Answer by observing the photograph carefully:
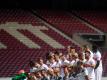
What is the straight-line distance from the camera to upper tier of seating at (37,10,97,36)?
1045 inches

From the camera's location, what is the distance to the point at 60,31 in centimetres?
2594

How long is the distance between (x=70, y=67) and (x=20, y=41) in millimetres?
8716

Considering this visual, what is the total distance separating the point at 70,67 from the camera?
15180 mm

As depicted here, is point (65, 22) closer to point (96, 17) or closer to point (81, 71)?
point (96, 17)

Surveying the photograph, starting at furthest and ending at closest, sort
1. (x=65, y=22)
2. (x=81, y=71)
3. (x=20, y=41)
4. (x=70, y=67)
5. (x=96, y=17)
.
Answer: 1. (x=96, y=17)
2. (x=65, y=22)
3. (x=20, y=41)
4. (x=70, y=67)
5. (x=81, y=71)

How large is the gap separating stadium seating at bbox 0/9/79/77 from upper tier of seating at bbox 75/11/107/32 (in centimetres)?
320

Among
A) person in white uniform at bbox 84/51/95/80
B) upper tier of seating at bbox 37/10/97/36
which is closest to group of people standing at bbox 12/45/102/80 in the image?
person in white uniform at bbox 84/51/95/80

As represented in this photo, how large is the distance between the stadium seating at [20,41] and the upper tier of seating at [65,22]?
31.8 inches

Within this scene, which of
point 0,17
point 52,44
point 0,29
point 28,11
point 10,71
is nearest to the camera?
point 10,71

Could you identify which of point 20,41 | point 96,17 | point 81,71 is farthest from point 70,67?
point 96,17

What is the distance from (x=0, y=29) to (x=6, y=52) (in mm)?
4324

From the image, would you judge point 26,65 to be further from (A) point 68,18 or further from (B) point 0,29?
(A) point 68,18

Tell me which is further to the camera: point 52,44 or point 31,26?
point 31,26

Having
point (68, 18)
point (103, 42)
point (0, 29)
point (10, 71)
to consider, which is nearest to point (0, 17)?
point (0, 29)
